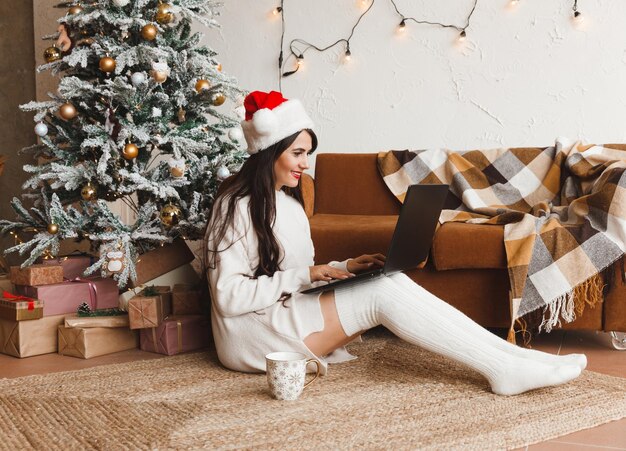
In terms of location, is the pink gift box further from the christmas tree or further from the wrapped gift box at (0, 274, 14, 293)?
the wrapped gift box at (0, 274, 14, 293)

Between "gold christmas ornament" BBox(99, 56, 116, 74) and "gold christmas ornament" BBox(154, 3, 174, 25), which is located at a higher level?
"gold christmas ornament" BBox(154, 3, 174, 25)

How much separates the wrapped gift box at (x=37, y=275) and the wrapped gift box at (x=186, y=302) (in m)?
0.43

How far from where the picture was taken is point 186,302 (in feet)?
7.34

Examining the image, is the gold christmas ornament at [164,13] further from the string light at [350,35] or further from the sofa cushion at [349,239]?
the string light at [350,35]

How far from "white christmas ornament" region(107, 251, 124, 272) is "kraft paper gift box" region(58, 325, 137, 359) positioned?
205 mm

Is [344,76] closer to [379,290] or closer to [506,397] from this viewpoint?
[379,290]

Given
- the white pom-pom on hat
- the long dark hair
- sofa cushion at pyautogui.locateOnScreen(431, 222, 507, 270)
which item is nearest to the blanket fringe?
sofa cushion at pyautogui.locateOnScreen(431, 222, 507, 270)

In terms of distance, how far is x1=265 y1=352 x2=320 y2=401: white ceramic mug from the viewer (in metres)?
1.52

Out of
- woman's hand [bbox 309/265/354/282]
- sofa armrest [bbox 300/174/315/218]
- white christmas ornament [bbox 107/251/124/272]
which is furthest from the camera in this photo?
sofa armrest [bbox 300/174/315/218]

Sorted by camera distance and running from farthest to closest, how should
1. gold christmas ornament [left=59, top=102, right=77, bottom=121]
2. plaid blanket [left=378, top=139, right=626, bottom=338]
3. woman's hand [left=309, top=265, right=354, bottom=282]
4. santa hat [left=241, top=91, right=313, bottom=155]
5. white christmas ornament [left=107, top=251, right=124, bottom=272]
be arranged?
gold christmas ornament [left=59, top=102, right=77, bottom=121], white christmas ornament [left=107, top=251, right=124, bottom=272], plaid blanket [left=378, top=139, right=626, bottom=338], santa hat [left=241, top=91, right=313, bottom=155], woman's hand [left=309, top=265, right=354, bottom=282]

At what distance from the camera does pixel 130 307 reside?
2145 millimetres

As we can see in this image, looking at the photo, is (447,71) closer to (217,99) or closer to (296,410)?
(217,99)

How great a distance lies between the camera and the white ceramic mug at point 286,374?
5.00 ft

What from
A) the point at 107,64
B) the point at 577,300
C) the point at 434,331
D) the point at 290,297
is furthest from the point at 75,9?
the point at 577,300
